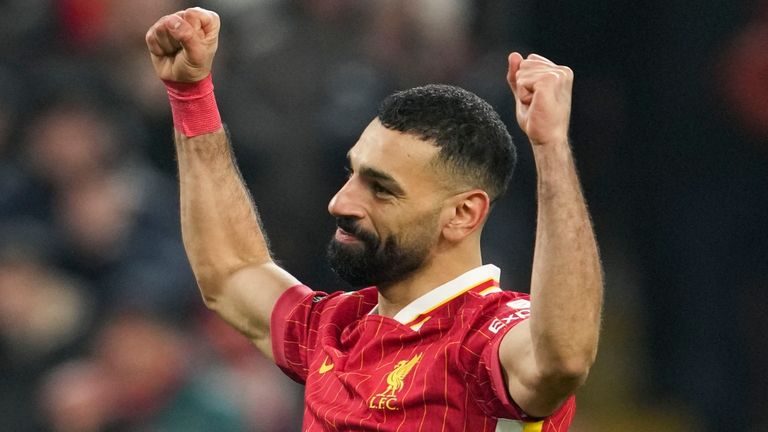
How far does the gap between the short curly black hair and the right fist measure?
0.54m

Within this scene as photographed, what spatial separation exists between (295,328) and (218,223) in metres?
0.36

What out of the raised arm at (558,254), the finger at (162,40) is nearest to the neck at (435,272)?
the raised arm at (558,254)

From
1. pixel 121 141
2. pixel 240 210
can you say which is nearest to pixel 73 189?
pixel 121 141

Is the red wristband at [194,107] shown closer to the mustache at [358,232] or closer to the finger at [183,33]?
the finger at [183,33]

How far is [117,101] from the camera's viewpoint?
6832mm

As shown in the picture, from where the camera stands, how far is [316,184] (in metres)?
6.79

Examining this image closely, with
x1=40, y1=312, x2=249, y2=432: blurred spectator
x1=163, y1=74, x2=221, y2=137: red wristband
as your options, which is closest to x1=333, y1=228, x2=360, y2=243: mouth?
x1=163, y1=74, x2=221, y2=137: red wristband

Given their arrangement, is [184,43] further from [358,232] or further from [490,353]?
[490,353]

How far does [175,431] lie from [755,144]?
3071mm

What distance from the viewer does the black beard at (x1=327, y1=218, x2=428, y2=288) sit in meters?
3.40

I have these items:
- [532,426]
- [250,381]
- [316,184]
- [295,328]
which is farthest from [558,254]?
[316,184]

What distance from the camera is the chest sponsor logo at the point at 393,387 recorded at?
128 inches

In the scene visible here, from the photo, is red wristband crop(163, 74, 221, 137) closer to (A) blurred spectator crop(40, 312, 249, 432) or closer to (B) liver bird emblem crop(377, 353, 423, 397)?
(B) liver bird emblem crop(377, 353, 423, 397)

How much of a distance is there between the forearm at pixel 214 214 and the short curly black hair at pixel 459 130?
600mm
